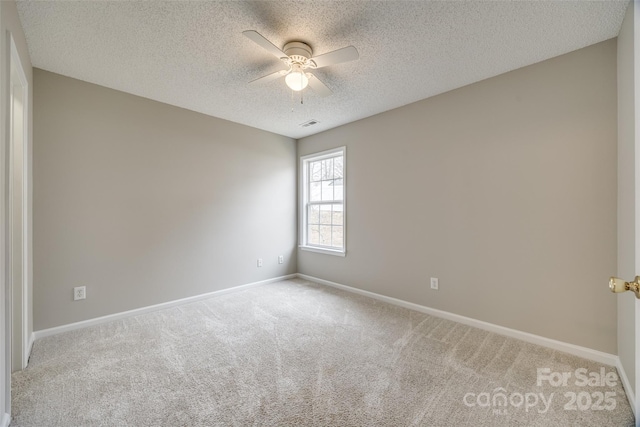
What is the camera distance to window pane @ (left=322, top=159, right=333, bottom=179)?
4305 mm

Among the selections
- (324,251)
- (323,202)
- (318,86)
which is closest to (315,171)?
(323,202)

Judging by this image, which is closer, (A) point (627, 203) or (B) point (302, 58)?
(A) point (627, 203)

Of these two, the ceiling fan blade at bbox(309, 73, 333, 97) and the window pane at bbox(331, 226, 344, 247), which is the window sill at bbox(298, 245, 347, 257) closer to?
the window pane at bbox(331, 226, 344, 247)

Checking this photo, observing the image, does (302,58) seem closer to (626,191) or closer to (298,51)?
(298,51)

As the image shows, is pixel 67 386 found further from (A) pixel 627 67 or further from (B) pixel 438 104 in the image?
(A) pixel 627 67

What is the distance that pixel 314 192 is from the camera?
4.59 meters

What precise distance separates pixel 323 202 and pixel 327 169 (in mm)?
539

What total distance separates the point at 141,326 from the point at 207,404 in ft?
5.08

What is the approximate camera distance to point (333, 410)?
1.59 metres

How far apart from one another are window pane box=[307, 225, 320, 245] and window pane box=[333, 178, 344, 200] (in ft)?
2.21

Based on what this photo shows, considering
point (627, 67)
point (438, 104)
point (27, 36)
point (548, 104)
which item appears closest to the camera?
point (627, 67)

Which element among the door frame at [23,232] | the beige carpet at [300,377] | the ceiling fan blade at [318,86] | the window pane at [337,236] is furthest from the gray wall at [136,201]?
the ceiling fan blade at [318,86]

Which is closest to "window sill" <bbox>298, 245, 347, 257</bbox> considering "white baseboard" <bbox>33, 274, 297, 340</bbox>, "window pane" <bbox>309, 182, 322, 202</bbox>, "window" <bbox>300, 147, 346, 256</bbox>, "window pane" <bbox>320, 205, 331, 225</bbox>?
"window" <bbox>300, 147, 346, 256</bbox>

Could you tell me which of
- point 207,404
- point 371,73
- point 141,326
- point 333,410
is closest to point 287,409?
point 333,410
